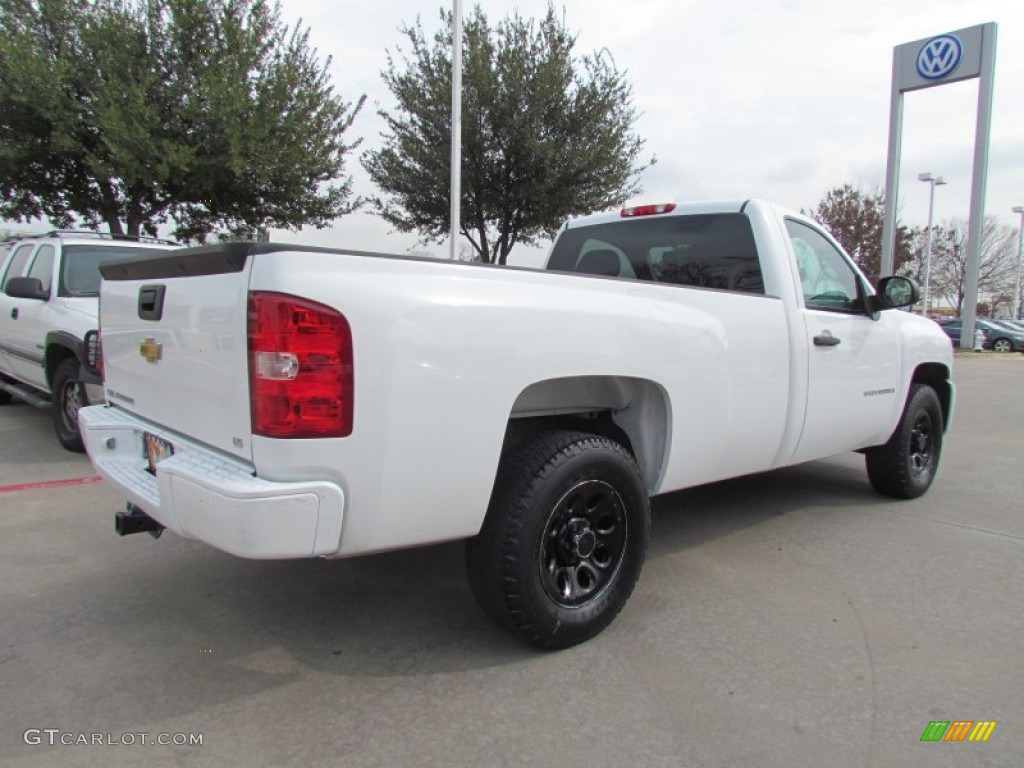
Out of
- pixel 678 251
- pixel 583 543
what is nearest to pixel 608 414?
pixel 583 543

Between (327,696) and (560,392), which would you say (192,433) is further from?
(560,392)

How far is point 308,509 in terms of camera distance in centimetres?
214

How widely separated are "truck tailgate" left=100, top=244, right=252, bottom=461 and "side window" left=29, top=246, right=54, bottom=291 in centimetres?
402

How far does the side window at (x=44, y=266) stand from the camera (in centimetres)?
655

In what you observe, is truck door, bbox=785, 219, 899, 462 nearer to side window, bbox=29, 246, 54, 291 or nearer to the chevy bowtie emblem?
the chevy bowtie emblem

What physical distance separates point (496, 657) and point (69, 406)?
16.7 feet

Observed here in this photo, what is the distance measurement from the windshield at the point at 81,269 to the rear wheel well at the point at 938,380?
→ 6415mm

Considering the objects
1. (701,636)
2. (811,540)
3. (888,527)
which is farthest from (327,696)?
(888,527)

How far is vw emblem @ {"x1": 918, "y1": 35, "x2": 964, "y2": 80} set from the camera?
2238cm

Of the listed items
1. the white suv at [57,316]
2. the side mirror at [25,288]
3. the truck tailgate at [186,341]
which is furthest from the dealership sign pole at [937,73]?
the truck tailgate at [186,341]

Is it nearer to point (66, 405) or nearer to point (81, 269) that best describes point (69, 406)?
point (66, 405)

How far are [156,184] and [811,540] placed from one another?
1192cm

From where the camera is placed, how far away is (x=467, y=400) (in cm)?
237

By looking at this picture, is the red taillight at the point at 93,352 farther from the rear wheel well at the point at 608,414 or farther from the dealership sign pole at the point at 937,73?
the dealership sign pole at the point at 937,73
